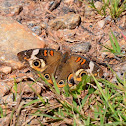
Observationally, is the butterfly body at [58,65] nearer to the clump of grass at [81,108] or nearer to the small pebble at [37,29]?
the clump of grass at [81,108]

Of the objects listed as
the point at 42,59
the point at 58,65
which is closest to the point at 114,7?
the point at 58,65

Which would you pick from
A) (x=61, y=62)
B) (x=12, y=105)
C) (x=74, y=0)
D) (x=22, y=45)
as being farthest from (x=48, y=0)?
(x=12, y=105)

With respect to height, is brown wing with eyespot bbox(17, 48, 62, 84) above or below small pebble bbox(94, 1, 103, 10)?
below

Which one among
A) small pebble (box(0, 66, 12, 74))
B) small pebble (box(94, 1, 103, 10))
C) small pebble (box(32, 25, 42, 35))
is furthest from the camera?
small pebble (box(94, 1, 103, 10))

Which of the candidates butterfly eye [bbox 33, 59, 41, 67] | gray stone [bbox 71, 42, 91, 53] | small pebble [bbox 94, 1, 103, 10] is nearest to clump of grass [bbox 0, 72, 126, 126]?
butterfly eye [bbox 33, 59, 41, 67]

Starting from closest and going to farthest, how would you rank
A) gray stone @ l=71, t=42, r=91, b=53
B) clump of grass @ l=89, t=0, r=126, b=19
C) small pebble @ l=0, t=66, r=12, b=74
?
small pebble @ l=0, t=66, r=12, b=74 → gray stone @ l=71, t=42, r=91, b=53 → clump of grass @ l=89, t=0, r=126, b=19

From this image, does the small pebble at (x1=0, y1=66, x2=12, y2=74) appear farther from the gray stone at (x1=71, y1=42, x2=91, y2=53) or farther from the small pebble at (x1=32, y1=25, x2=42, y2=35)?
the gray stone at (x1=71, y1=42, x2=91, y2=53)

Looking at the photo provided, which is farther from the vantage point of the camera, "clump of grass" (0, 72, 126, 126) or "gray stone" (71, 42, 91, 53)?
"gray stone" (71, 42, 91, 53)

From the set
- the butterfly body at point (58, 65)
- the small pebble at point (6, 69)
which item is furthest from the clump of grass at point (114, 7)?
→ the small pebble at point (6, 69)

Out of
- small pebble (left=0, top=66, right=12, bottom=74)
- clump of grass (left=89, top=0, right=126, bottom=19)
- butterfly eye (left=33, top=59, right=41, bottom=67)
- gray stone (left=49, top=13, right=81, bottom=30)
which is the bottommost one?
small pebble (left=0, top=66, right=12, bottom=74)
